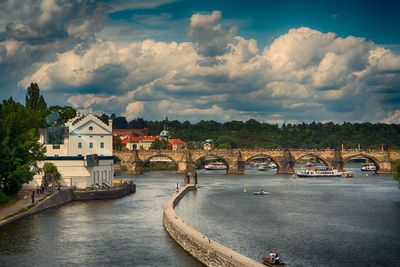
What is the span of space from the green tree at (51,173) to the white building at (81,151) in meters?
1.39

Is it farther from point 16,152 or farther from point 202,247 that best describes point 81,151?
point 202,247

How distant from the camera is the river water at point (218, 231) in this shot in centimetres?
5697

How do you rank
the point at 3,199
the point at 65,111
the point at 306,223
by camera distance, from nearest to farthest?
1. the point at 306,223
2. the point at 3,199
3. the point at 65,111

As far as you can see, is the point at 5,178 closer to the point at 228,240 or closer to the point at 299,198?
the point at 228,240

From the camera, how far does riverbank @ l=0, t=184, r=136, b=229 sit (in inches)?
3068

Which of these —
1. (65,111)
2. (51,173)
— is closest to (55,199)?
(51,173)

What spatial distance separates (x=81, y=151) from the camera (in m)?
115

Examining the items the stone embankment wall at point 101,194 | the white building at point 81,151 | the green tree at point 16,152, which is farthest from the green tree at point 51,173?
the green tree at point 16,152

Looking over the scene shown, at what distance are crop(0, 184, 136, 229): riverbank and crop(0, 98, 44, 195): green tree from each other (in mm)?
3888

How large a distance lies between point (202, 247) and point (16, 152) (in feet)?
162

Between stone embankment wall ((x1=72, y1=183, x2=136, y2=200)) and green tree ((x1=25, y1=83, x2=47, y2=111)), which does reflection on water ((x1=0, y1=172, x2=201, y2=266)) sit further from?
green tree ((x1=25, y1=83, x2=47, y2=111))

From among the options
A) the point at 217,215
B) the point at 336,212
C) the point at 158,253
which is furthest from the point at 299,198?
the point at 158,253

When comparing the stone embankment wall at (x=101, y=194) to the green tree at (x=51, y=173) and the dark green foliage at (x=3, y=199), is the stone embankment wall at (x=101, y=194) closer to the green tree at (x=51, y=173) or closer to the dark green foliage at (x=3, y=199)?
the green tree at (x=51, y=173)

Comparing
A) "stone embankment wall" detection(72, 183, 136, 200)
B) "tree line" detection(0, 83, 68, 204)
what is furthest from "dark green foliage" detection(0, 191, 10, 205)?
"stone embankment wall" detection(72, 183, 136, 200)
